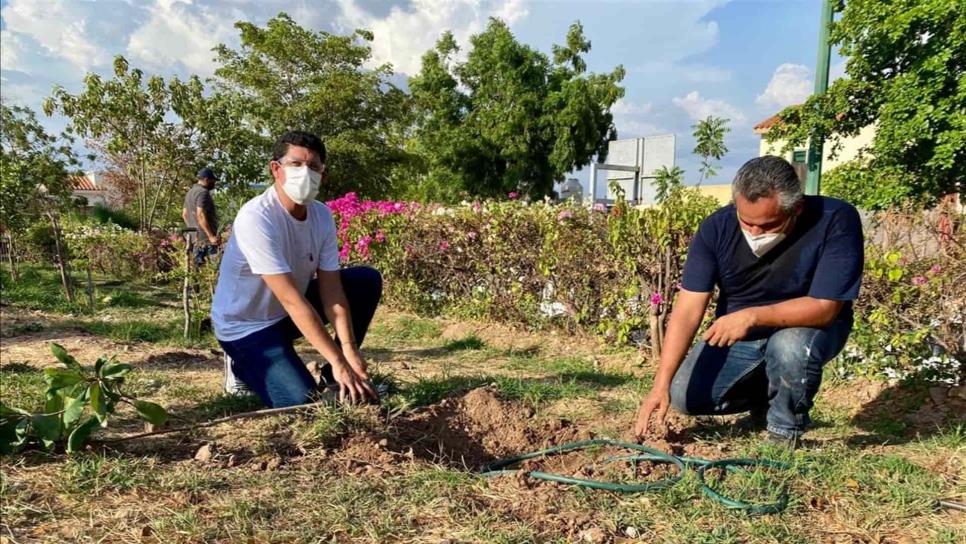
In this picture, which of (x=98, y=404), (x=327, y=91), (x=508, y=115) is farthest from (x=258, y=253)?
(x=508, y=115)

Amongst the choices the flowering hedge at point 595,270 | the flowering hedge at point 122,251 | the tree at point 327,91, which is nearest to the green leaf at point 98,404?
the flowering hedge at point 595,270

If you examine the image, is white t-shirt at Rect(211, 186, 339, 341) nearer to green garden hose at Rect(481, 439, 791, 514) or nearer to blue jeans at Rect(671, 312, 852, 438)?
green garden hose at Rect(481, 439, 791, 514)

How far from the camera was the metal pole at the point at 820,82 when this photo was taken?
251 inches

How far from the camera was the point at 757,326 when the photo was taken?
7.69 ft

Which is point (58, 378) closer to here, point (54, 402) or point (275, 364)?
point (54, 402)

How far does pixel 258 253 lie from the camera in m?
2.54

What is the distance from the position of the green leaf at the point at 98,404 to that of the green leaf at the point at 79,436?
39mm

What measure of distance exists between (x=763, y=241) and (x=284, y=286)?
1.92 m

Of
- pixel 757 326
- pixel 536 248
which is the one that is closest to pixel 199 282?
pixel 536 248

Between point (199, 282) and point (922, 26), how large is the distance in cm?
744

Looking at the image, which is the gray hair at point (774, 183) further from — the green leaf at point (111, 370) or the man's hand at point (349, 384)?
the green leaf at point (111, 370)

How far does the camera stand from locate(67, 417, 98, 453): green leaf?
196 cm

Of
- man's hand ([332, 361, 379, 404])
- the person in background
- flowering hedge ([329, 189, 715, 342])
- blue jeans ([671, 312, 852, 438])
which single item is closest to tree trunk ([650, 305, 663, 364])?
flowering hedge ([329, 189, 715, 342])

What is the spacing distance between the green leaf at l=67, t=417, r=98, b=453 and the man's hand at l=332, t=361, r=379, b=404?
0.84 meters
